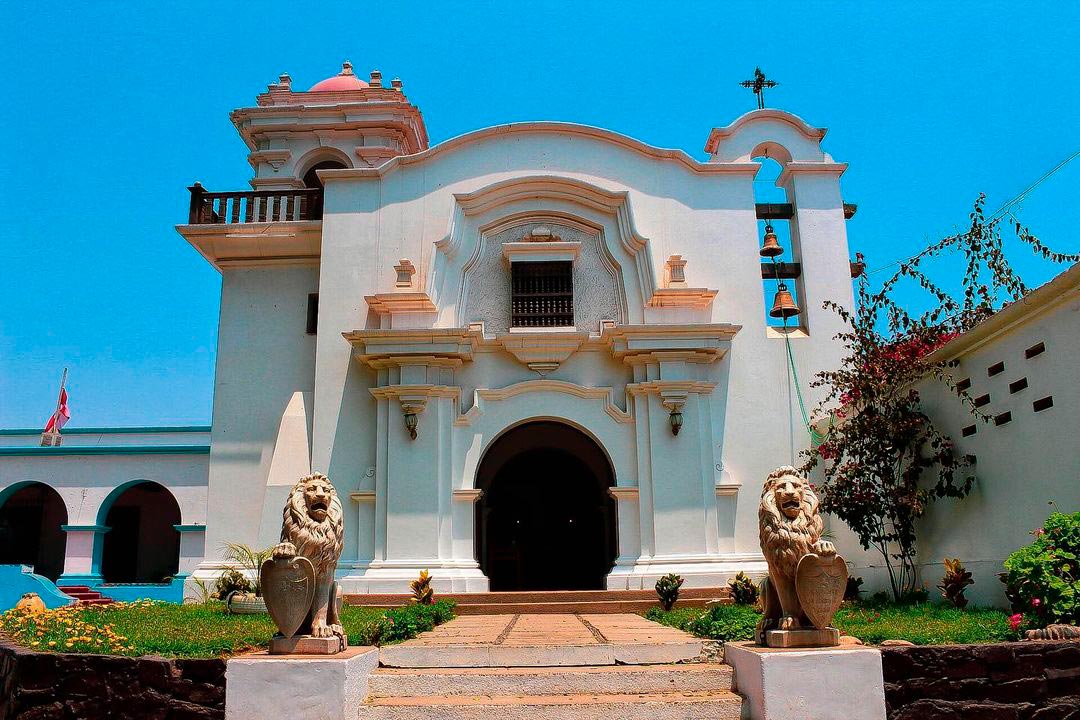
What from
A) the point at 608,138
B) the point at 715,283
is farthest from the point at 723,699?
the point at 608,138

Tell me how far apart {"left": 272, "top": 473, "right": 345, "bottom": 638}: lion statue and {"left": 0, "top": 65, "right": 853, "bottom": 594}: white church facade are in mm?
6199

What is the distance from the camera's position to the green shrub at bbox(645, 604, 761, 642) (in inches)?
301

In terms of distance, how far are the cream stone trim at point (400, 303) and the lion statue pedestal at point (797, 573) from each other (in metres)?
7.88

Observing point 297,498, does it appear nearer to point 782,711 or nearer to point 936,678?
point 782,711

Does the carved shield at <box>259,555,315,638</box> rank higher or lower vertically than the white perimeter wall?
lower

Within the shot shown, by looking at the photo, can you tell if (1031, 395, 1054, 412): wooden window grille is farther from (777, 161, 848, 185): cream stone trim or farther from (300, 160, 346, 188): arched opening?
(300, 160, 346, 188): arched opening

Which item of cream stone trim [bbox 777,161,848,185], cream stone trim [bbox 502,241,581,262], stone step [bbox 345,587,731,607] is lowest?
stone step [bbox 345,587,731,607]

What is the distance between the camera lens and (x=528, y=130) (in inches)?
571

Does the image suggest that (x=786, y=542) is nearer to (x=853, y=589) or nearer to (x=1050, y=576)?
(x=1050, y=576)

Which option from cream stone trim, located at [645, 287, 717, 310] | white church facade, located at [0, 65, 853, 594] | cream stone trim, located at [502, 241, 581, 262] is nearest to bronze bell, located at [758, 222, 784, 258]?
white church facade, located at [0, 65, 853, 594]

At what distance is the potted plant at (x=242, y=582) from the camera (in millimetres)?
11289

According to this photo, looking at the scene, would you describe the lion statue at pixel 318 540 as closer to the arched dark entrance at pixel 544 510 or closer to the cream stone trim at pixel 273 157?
the arched dark entrance at pixel 544 510

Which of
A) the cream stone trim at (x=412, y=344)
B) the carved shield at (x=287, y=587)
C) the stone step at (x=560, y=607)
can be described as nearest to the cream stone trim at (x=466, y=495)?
the stone step at (x=560, y=607)

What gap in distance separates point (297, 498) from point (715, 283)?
9.07 m
